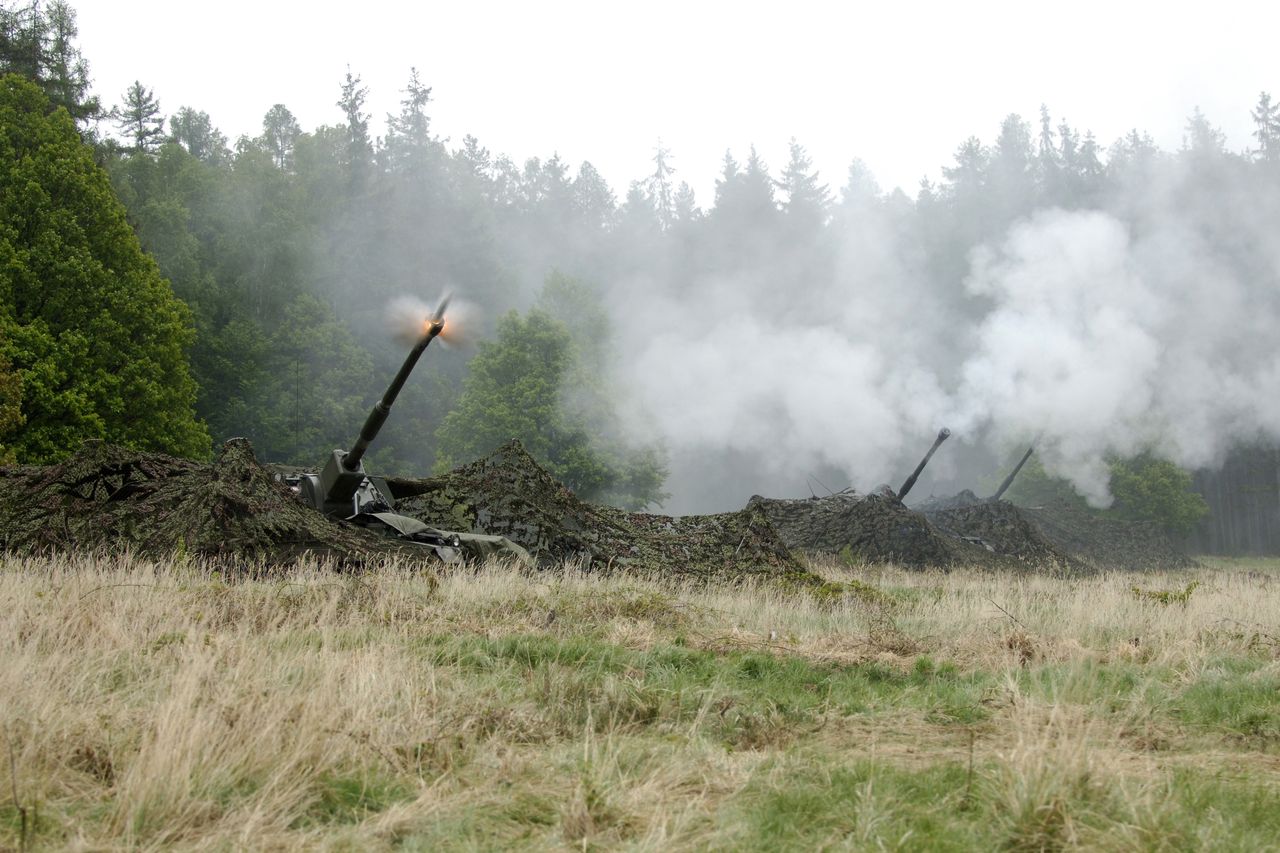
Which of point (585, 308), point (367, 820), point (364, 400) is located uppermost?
point (585, 308)

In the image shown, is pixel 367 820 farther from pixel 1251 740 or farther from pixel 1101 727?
pixel 1251 740

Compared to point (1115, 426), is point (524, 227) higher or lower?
higher

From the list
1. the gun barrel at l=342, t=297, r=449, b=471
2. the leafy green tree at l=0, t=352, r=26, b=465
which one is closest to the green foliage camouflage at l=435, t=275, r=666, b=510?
the leafy green tree at l=0, t=352, r=26, b=465

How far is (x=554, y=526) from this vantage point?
15195 millimetres

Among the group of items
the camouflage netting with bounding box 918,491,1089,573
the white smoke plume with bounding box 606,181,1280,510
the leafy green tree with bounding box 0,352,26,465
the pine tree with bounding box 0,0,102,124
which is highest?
the pine tree with bounding box 0,0,102,124

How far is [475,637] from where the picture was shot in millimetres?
7340

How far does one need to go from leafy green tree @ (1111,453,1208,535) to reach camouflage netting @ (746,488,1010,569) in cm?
2047

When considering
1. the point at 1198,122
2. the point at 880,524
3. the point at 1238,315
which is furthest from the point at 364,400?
the point at 1198,122

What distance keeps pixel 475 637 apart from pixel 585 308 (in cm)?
3993

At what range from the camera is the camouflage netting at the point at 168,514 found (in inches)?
441

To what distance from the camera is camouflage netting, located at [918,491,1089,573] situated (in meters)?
23.7

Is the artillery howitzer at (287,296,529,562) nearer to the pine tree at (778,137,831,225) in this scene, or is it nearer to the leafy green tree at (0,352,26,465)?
the leafy green tree at (0,352,26,465)

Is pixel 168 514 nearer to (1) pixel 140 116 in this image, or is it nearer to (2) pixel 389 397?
(2) pixel 389 397

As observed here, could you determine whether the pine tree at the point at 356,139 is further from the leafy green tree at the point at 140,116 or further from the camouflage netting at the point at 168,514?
the camouflage netting at the point at 168,514
